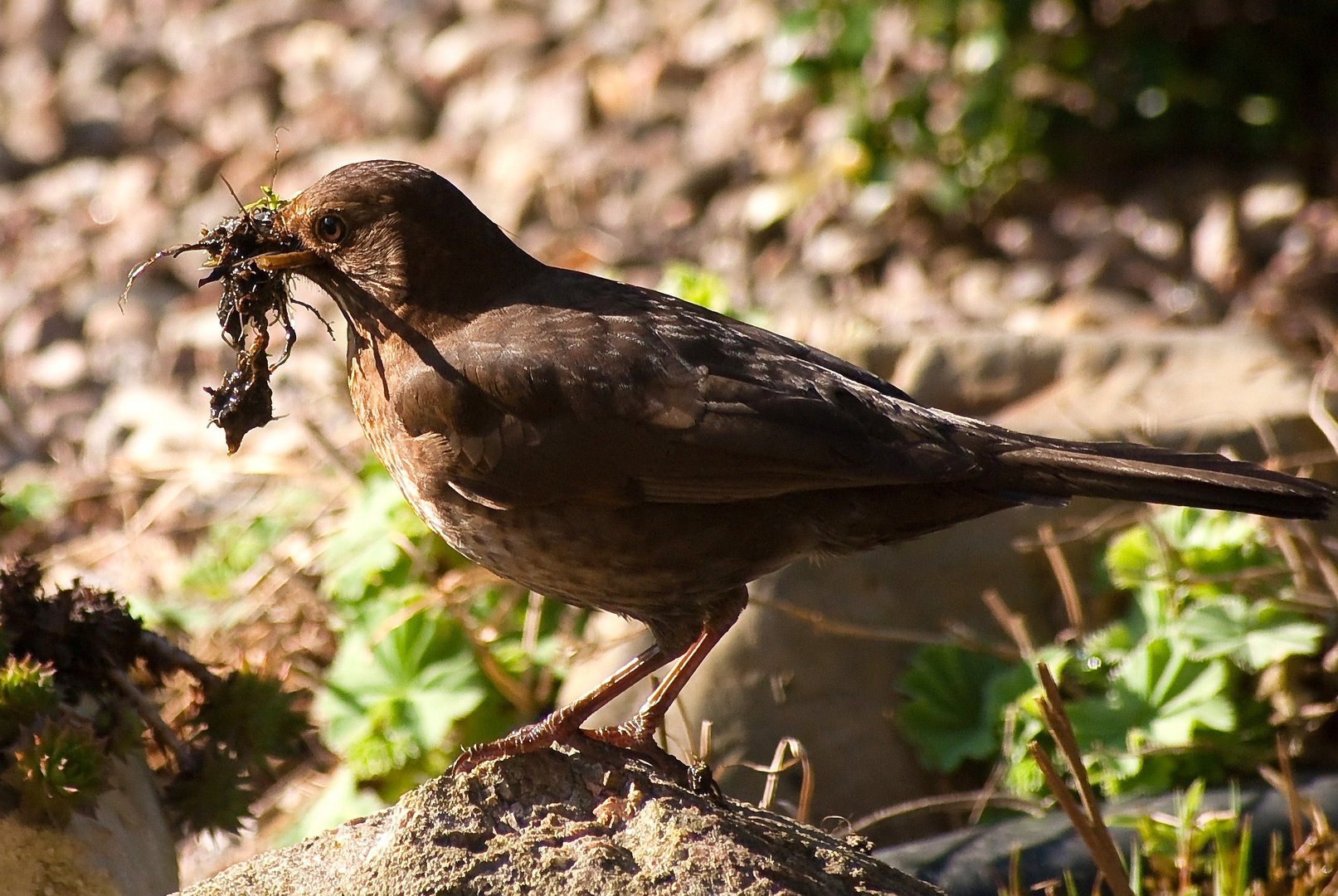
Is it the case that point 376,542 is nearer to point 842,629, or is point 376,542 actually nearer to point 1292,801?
point 842,629

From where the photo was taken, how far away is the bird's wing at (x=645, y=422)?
3.35 metres

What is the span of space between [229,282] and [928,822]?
2439 millimetres

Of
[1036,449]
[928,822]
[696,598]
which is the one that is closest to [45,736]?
[696,598]

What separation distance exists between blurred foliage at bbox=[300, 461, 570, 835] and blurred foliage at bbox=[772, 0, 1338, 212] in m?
3.37

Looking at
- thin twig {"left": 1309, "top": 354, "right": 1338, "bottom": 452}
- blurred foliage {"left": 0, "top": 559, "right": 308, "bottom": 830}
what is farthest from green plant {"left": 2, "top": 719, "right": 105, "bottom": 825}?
thin twig {"left": 1309, "top": 354, "right": 1338, "bottom": 452}

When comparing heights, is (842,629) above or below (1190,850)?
above

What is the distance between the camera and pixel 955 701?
4.55 m

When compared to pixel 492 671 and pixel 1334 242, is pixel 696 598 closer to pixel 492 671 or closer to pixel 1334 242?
pixel 492 671

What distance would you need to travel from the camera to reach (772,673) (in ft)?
15.0

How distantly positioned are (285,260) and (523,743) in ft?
4.10

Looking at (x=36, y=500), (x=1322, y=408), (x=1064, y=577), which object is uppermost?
(x=36, y=500)

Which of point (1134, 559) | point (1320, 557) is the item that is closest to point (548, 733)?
point (1134, 559)

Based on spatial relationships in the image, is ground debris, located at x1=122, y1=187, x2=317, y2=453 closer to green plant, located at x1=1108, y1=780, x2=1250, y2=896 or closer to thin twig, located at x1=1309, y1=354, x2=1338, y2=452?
green plant, located at x1=1108, y1=780, x2=1250, y2=896

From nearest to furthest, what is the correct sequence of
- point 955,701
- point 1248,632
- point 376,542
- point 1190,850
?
1. point 1190,850
2. point 1248,632
3. point 955,701
4. point 376,542
